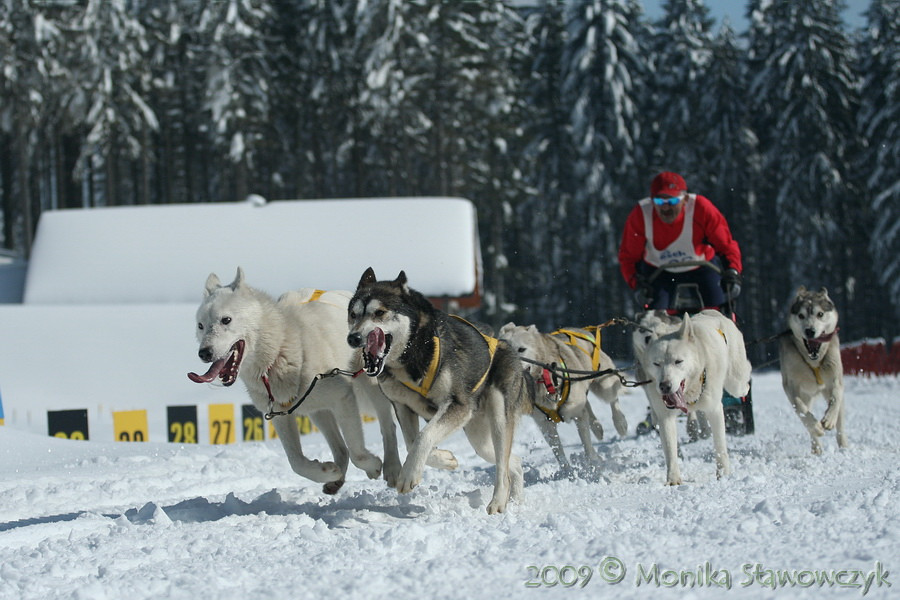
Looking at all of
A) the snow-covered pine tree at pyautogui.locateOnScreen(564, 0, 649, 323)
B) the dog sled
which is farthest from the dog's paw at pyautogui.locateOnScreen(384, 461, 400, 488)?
the snow-covered pine tree at pyautogui.locateOnScreen(564, 0, 649, 323)

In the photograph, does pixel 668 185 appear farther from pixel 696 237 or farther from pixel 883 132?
pixel 883 132

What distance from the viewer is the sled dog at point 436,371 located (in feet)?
12.7

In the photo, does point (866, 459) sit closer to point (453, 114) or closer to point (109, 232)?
point (109, 232)

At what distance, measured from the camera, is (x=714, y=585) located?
269 centimetres

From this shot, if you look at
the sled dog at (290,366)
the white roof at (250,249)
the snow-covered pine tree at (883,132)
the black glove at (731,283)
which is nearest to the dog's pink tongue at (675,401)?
the sled dog at (290,366)

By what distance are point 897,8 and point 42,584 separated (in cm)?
2867

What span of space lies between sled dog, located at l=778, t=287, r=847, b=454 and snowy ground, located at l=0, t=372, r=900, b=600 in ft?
0.95

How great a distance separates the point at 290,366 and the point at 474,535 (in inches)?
51.5

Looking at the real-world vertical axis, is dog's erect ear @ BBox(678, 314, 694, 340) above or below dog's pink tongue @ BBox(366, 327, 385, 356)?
below

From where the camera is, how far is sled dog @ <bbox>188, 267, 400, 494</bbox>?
4.13 m

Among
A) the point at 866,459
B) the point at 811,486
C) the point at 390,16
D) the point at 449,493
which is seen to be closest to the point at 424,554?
Result: the point at 449,493

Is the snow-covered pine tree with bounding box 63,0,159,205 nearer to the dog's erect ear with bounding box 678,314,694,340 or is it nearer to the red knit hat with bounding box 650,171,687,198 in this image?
the red knit hat with bounding box 650,171,687,198

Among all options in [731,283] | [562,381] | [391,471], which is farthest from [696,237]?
[391,471]

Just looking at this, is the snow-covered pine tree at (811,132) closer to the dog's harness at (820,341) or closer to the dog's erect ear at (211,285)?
the dog's harness at (820,341)
